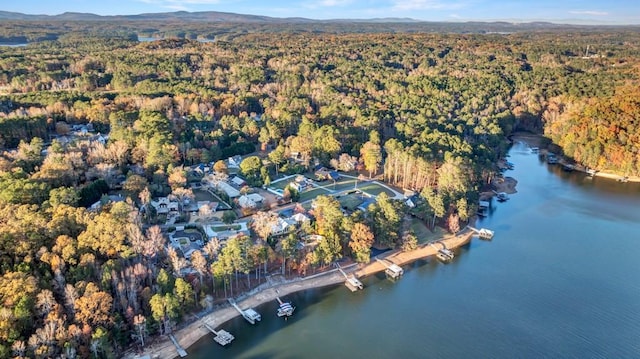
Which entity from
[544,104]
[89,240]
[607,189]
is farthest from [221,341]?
[544,104]

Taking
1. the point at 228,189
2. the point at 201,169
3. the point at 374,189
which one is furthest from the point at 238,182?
the point at 374,189

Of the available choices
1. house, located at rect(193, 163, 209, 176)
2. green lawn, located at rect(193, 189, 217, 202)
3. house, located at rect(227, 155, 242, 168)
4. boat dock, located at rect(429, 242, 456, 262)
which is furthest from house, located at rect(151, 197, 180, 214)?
boat dock, located at rect(429, 242, 456, 262)

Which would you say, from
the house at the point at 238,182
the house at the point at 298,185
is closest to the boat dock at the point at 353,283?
the house at the point at 298,185

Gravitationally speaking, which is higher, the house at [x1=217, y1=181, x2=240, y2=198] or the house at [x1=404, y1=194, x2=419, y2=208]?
the house at [x1=217, y1=181, x2=240, y2=198]

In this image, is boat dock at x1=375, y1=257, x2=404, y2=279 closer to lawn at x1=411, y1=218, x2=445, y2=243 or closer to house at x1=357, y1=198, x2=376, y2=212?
lawn at x1=411, y1=218, x2=445, y2=243

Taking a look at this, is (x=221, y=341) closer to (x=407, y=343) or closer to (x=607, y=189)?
(x=407, y=343)
